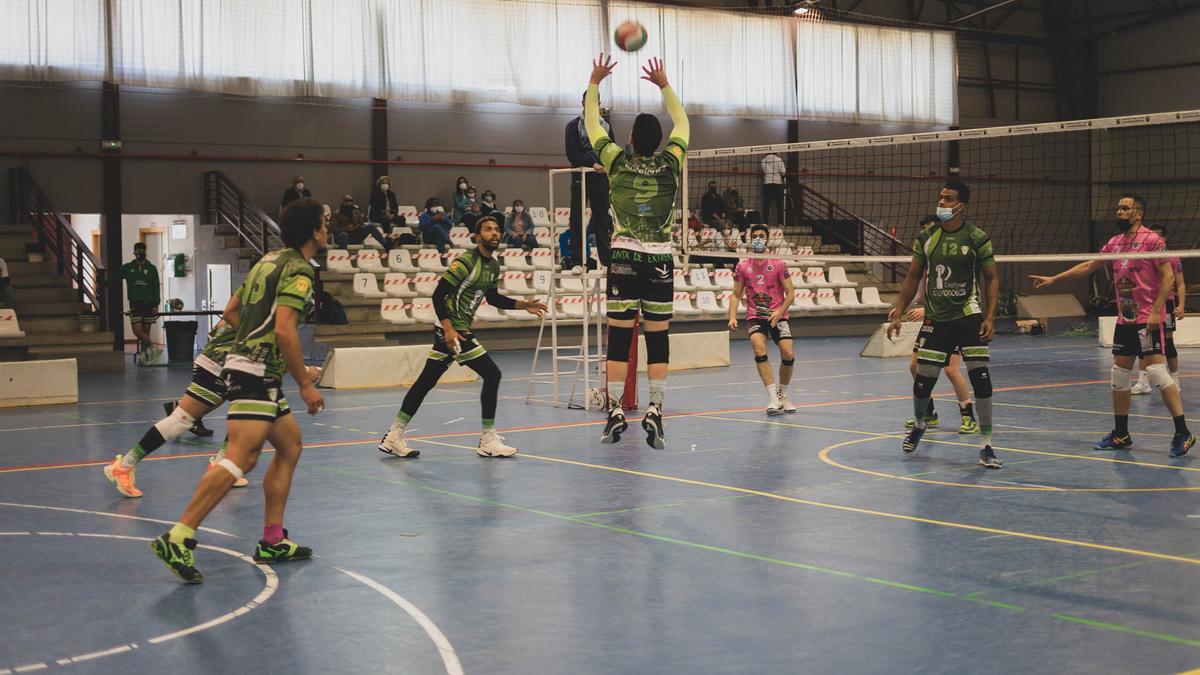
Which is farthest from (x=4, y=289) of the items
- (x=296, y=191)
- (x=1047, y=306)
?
(x=1047, y=306)

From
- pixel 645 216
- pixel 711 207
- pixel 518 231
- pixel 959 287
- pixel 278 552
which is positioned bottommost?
pixel 278 552

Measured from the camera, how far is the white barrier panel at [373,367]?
17.6 metres

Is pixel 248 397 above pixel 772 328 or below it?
below

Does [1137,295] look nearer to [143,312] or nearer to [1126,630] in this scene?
[1126,630]

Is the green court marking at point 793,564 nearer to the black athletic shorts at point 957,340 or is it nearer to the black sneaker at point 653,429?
the black sneaker at point 653,429

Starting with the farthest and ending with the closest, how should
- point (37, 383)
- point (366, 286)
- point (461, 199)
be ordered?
point (461, 199), point (366, 286), point (37, 383)

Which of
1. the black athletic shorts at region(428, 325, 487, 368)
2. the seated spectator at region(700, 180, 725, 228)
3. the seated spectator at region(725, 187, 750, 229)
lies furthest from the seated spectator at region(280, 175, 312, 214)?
the black athletic shorts at region(428, 325, 487, 368)

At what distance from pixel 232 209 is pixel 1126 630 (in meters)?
24.0

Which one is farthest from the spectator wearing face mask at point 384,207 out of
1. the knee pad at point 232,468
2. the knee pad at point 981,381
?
the knee pad at point 232,468

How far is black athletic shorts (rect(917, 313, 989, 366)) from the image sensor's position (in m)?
9.89

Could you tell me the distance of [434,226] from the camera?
88.0 ft

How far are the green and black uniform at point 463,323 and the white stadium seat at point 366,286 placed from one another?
14.2m

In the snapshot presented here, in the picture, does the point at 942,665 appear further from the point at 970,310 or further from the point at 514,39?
the point at 514,39

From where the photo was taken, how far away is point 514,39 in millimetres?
28750
